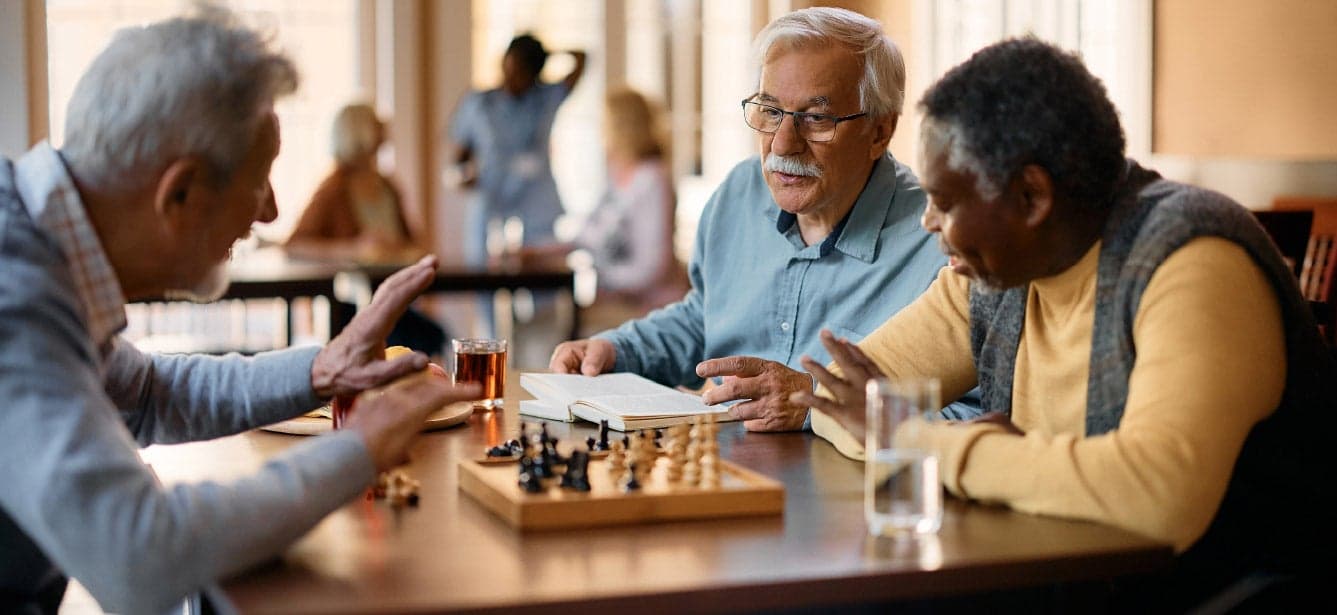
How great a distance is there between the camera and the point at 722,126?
26.1ft

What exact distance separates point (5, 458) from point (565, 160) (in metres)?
6.52

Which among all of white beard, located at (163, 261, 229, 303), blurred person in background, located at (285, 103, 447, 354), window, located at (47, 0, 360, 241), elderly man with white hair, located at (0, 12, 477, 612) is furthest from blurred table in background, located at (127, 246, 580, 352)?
elderly man with white hair, located at (0, 12, 477, 612)

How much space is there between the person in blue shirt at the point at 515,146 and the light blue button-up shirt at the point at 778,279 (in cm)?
404

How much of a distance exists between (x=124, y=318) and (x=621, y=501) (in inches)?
22.3

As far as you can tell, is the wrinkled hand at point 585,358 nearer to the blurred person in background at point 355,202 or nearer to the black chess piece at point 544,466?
the black chess piece at point 544,466

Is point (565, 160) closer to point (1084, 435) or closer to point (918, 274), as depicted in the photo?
point (918, 274)

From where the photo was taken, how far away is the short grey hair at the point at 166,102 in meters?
1.35

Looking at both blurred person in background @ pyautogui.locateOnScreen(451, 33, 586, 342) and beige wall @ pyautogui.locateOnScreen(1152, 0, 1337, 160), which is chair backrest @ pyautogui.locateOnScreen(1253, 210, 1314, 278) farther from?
blurred person in background @ pyautogui.locateOnScreen(451, 33, 586, 342)

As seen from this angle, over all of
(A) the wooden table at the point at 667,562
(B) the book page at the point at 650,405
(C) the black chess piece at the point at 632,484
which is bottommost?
(A) the wooden table at the point at 667,562

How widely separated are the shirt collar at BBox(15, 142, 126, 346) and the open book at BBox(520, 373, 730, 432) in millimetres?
766

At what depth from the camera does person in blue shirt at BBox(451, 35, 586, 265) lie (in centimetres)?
682

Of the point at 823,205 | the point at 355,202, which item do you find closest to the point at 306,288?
the point at 355,202

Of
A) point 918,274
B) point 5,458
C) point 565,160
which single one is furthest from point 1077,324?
point 565,160

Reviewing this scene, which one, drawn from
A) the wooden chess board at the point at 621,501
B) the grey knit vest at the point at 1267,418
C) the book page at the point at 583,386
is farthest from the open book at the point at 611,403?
the grey knit vest at the point at 1267,418
